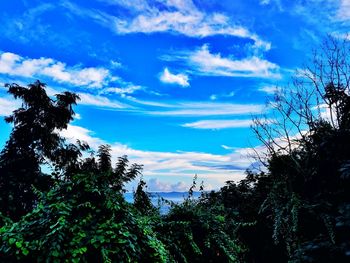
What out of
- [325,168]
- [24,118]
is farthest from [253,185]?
[24,118]

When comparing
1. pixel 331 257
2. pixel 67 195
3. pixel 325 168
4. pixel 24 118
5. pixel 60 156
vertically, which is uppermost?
pixel 24 118

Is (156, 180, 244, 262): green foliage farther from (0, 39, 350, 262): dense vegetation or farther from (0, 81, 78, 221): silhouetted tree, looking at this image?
(0, 81, 78, 221): silhouetted tree

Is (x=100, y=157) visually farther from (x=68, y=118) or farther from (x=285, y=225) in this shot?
(x=285, y=225)

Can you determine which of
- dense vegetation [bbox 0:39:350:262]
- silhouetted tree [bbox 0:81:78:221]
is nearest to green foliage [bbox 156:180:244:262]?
dense vegetation [bbox 0:39:350:262]

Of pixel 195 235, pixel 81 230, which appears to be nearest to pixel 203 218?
pixel 195 235

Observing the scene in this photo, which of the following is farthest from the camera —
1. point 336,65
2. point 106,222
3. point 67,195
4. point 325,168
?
point 336,65

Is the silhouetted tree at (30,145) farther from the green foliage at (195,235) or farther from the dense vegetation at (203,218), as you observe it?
the green foliage at (195,235)

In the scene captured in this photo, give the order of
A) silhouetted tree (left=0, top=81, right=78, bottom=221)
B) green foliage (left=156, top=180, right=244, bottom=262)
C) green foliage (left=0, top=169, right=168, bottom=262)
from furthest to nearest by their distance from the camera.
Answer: silhouetted tree (left=0, top=81, right=78, bottom=221), green foliage (left=156, top=180, right=244, bottom=262), green foliage (left=0, top=169, right=168, bottom=262)

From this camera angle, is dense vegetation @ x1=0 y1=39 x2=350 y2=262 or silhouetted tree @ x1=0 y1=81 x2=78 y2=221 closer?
dense vegetation @ x1=0 y1=39 x2=350 y2=262

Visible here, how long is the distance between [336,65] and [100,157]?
10.6 metres

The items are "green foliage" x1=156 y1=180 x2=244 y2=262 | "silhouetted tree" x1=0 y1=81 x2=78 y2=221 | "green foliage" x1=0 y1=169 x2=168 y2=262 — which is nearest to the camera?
"green foliage" x1=0 y1=169 x2=168 y2=262

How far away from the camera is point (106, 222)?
3.63 metres

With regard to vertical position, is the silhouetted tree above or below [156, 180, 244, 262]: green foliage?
above

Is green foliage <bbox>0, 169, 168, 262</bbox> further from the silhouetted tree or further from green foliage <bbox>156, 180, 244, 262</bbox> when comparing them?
the silhouetted tree
